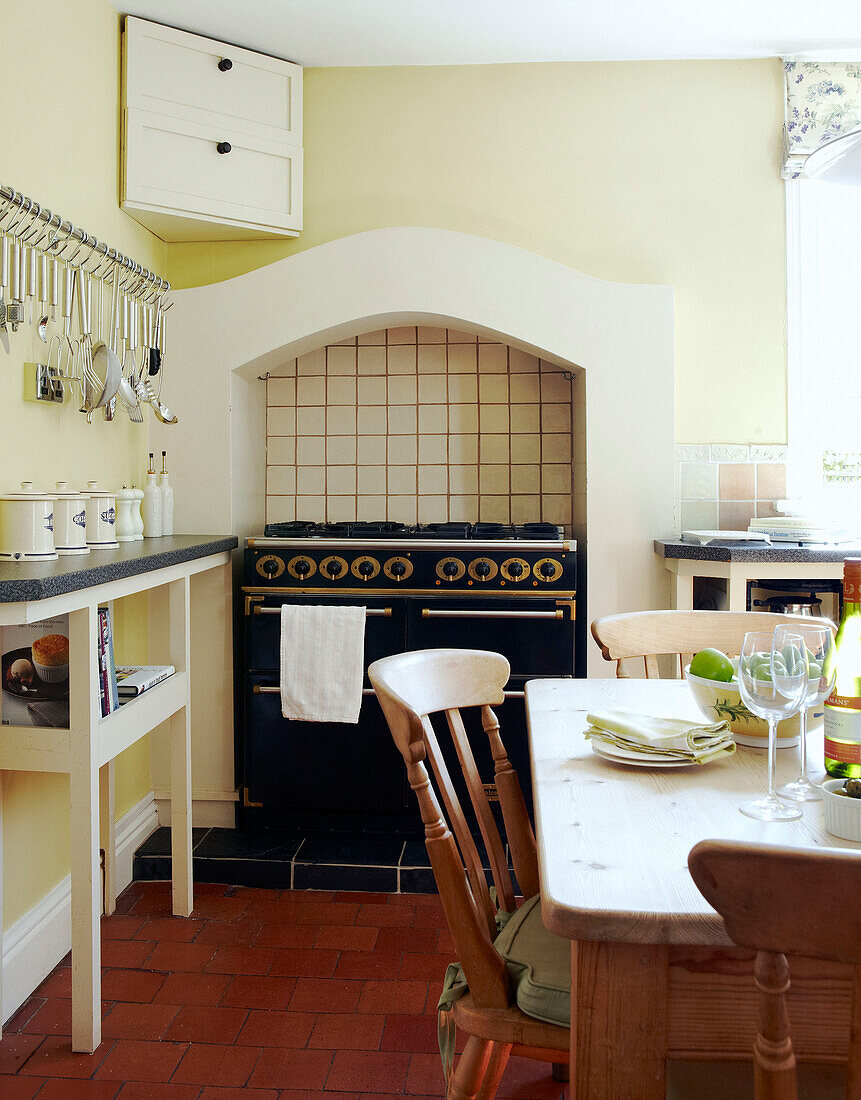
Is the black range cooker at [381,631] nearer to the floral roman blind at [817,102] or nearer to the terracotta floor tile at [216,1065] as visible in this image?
the terracotta floor tile at [216,1065]

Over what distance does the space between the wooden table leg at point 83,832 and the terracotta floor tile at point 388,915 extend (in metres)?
0.83

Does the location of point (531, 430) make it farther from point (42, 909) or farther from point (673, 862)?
point (673, 862)

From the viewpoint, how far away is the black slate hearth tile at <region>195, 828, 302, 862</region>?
283cm

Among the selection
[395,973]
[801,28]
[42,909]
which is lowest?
[395,973]

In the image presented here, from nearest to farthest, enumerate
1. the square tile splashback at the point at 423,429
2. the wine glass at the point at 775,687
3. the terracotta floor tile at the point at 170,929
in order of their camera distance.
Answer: the wine glass at the point at 775,687 → the terracotta floor tile at the point at 170,929 → the square tile splashback at the point at 423,429

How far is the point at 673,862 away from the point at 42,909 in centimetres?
195

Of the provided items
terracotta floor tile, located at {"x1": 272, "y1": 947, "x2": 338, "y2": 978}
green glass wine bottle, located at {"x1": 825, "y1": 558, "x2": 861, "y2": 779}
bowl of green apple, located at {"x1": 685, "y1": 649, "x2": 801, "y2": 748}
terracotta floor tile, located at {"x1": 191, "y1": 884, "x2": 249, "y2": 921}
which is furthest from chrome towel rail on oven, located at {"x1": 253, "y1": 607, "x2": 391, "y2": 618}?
green glass wine bottle, located at {"x1": 825, "y1": 558, "x2": 861, "y2": 779}

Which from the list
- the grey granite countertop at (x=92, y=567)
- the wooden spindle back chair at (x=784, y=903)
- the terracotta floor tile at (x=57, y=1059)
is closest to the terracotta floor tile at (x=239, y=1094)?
the terracotta floor tile at (x=57, y=1059)

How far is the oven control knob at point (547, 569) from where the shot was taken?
292 cm

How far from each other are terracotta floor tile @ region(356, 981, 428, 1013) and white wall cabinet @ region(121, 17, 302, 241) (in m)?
2.43

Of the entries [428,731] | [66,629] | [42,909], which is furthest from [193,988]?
[428,731]

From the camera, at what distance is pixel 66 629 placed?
6.78 ft

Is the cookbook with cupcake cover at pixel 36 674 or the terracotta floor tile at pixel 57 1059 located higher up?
the cookbook with cupcake cover at pixel 36 674

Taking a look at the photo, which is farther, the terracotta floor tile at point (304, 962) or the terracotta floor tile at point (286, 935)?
the terracotta floor tile at point (286, 935)
